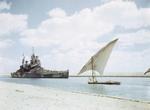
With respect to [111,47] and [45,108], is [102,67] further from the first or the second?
[45,108]

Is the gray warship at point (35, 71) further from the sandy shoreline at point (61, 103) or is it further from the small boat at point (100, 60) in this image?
the sandy shoreline at point (61, 103)

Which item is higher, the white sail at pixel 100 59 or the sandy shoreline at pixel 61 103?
the white sail at pixel 100 59

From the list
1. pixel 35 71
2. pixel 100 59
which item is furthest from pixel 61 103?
pixel 35 71

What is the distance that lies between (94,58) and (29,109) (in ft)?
113

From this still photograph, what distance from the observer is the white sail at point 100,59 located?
127ft

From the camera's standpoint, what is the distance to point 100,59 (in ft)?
137

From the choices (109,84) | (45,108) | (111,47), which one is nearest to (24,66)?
(109,84)

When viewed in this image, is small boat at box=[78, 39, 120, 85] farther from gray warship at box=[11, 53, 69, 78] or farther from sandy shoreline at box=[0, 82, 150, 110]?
gray warship at box=[11, 53, 69, 78]

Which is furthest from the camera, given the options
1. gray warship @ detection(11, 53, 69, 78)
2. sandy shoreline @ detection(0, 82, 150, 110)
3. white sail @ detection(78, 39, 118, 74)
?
gray warship @ detection(11, 53, 69, 78)

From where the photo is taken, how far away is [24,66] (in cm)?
9106

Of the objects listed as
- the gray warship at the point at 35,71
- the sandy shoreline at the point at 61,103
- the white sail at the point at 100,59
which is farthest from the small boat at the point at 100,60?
the gray warship at the point at 35,71

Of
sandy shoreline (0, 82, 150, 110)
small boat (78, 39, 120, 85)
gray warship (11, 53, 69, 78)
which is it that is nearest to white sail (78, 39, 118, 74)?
small boat (78, 39, 120, 85)

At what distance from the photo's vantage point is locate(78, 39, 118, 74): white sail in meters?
38.7

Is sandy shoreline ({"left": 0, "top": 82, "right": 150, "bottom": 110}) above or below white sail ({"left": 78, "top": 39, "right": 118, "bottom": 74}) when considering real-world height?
below
